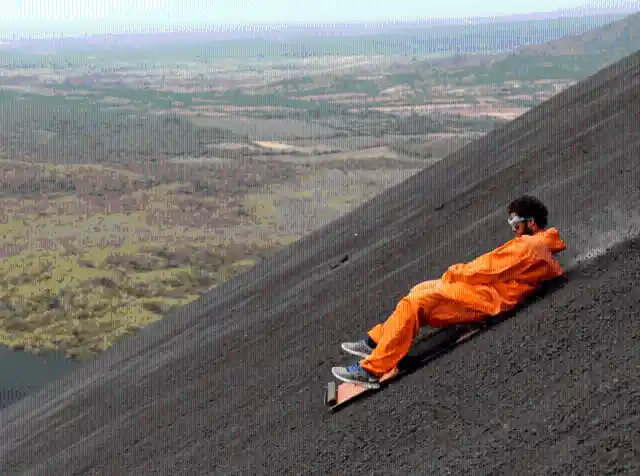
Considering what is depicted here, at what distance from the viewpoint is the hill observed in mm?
4836

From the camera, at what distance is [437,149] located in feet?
259

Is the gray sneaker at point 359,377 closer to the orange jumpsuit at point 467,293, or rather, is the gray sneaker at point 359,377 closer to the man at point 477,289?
the man at point 477,289

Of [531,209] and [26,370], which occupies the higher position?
[531,209]

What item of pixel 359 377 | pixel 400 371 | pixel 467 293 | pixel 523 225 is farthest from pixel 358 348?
pixel 523 225

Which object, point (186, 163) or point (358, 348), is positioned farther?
point (186, 163)

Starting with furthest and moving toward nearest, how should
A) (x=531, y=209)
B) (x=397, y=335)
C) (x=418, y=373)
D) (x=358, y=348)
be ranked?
(x=358, y=348), (x=418, y=373), (x=531, y=209), (x=397, y=335)

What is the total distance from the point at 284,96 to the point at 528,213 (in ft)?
403

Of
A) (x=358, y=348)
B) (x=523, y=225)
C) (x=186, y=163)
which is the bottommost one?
(x=186, y=163)

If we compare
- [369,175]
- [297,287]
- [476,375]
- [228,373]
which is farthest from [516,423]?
[369,175]

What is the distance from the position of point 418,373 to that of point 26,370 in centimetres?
2090

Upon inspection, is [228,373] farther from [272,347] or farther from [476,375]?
[476,375]

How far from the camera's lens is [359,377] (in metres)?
5.87

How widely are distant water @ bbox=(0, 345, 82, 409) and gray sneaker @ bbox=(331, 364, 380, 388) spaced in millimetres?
16597

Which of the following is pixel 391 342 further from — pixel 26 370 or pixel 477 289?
pixel 26 370
